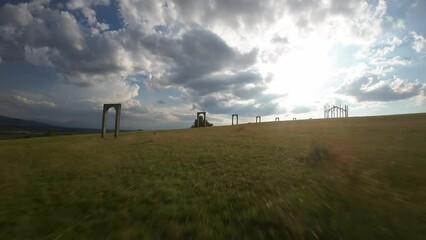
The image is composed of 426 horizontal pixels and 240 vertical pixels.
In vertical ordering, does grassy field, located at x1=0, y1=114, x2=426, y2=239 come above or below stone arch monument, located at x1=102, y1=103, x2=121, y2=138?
below

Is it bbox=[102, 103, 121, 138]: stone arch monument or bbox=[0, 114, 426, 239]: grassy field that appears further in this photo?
bbox=[102, 103, 121, 138]: stone arch monument

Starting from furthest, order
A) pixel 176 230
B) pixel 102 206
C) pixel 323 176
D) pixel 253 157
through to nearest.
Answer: pixel 253 157 → pixel 323 176 → pixel 102 206 → pixel 176 230

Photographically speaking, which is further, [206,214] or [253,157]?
[253,157]

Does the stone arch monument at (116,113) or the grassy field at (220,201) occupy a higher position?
the stone arch monument at (116,113)

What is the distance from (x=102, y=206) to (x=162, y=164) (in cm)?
614

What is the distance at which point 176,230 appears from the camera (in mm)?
4738

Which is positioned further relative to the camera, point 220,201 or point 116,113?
point 116,113

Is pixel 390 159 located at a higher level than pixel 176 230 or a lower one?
higher

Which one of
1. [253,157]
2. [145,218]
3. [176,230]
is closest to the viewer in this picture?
[176,230]

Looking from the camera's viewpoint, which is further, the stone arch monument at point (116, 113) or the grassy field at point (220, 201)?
the stone arch monument at point (116, 113)

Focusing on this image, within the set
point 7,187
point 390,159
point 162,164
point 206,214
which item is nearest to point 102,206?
point 206,214

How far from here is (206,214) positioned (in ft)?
18.2

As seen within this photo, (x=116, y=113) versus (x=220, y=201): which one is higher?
(x=116, y=113)

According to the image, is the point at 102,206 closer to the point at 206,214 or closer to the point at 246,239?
the point at 206,214
